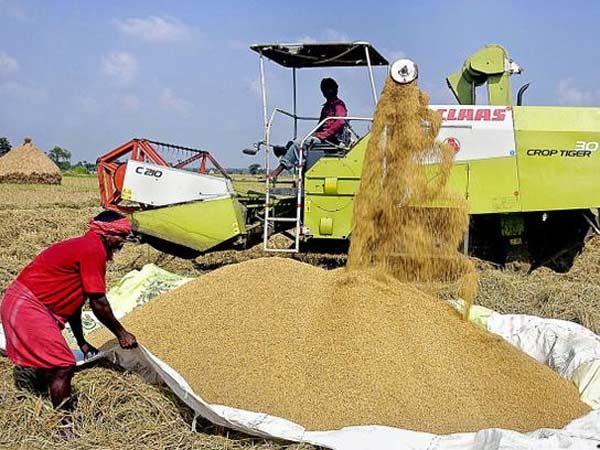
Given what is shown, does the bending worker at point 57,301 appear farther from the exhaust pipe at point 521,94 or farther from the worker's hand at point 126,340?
the exhaust pipe at point 521,94

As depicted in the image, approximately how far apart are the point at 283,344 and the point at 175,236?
11.6ft

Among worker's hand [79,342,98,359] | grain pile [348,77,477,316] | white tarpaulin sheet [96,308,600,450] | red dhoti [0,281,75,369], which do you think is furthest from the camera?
grain pile [348,77,477,316]

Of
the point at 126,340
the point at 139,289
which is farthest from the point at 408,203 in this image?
the point at 126,340

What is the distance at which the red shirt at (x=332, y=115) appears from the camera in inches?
280

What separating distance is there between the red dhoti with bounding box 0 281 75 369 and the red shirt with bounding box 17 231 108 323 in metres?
0.06

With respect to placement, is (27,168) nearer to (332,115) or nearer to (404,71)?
(332,115)

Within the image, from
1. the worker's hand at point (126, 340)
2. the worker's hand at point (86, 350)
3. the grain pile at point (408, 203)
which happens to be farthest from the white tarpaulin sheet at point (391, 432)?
the grain pile at point (408, 203)

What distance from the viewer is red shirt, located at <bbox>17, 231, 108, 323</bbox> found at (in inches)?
130

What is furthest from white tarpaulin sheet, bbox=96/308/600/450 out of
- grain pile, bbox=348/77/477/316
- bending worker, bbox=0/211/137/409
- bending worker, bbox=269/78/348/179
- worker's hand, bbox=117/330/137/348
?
bending worker, bbox=269/78/348/179

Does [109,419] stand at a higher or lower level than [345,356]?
lower

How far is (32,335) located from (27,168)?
24884 millimetres

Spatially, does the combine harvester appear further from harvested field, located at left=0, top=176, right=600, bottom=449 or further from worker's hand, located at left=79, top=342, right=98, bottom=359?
worker's hand, located at left=79, top=342, right=98, bottom=359

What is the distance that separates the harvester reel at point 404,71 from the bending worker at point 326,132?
2.20m

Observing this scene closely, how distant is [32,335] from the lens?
3.29 metres
